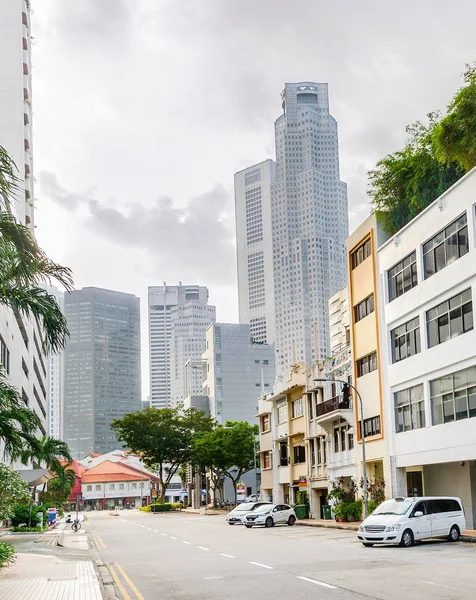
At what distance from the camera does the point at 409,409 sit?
4162cm

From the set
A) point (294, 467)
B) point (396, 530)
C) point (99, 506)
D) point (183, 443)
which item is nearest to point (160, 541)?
point (396, 530)

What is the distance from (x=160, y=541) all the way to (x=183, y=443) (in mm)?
64246

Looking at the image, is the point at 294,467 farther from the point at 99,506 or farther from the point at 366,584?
the point at 99,506

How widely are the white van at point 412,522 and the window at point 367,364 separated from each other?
56.7 feet

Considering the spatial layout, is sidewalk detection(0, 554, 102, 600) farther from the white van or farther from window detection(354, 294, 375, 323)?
window detection(354, 294, 375, 323)

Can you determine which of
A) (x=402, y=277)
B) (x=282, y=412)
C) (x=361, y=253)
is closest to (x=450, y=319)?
(x=402, y=277)

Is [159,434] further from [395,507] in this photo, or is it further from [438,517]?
[438,517]

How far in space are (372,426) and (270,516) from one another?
340 inches

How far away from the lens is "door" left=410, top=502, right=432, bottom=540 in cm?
2781

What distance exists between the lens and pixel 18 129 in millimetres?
76000

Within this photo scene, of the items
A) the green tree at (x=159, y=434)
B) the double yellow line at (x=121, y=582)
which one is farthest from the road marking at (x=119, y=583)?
the green tree at (x=159, y=434)

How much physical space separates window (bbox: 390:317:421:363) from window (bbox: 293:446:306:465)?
78.2 feet

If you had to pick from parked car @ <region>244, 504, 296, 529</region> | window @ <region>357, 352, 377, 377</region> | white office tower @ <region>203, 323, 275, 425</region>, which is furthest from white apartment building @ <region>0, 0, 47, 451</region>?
white office tower @ <region>203, 323, 275, 425</region>

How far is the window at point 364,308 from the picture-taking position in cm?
4722
